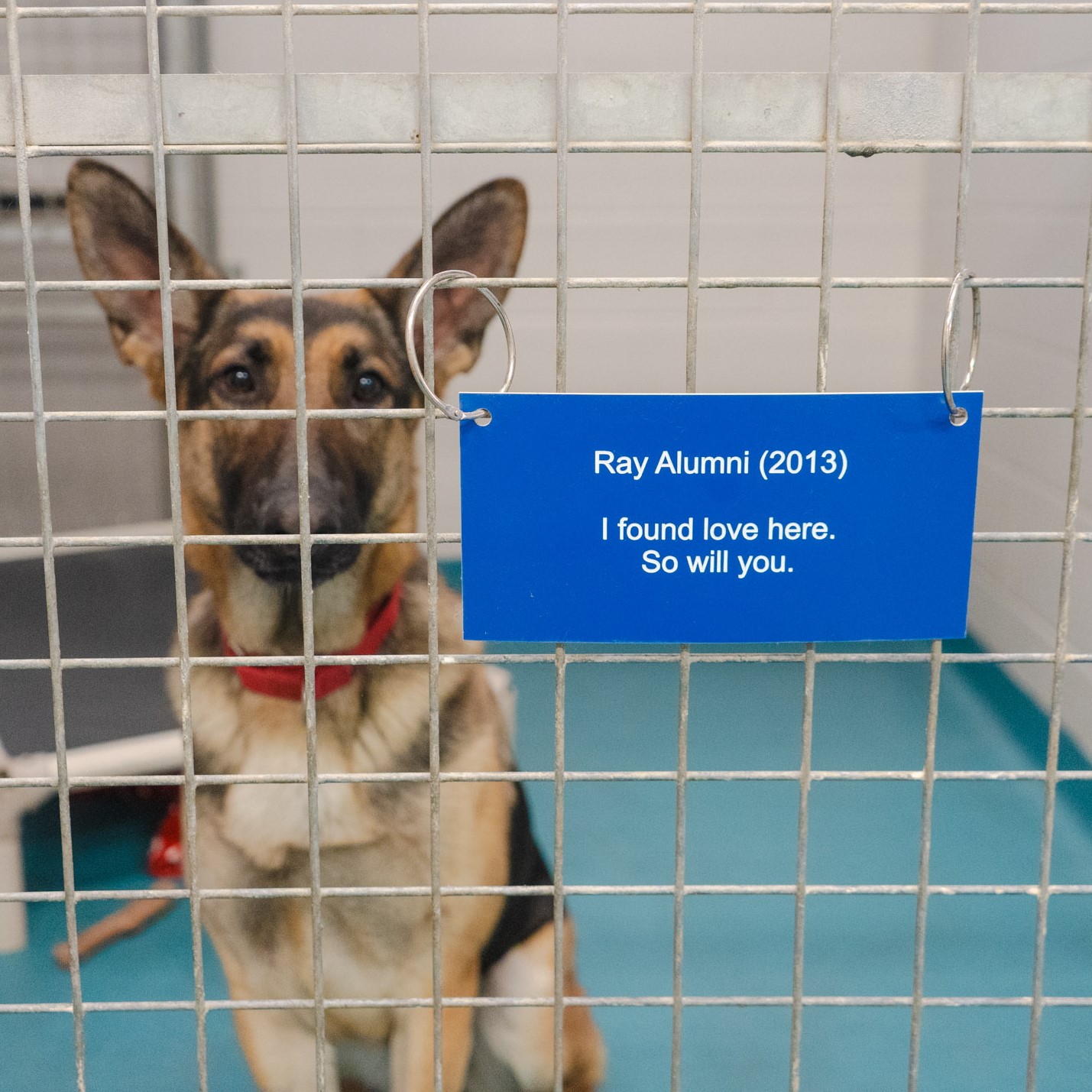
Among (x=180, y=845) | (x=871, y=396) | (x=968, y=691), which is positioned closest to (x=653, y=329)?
(x=871, y=396)

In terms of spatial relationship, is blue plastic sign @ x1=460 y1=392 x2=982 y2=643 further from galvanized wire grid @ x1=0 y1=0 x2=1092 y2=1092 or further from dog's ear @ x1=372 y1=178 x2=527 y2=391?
dog's ear @ x1=372 y1=178 x2=527 y2=391

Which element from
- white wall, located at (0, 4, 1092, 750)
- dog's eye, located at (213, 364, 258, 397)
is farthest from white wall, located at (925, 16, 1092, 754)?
dog's eye, located at (213, 364, 258, 397)

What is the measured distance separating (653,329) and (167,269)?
2.08 feet

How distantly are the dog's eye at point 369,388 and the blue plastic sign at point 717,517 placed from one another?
0.25 m

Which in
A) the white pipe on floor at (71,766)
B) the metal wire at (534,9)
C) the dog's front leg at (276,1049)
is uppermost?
the metal wire at (534,9)

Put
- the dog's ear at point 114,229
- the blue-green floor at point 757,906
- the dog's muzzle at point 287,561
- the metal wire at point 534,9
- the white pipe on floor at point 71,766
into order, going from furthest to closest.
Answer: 1. the white pipe on floor at point 71,766
2. the blue-green floor at point 757,906
3. the dog's muzzle at point 287,561
4. the dog's ear at point 114,229
5. the metal wire at point 534,9

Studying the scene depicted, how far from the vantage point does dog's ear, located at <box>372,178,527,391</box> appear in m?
0.88

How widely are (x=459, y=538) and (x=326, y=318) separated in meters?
0.30

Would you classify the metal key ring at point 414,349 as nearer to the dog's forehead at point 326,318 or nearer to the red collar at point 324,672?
the dog's forehead at point 326,318

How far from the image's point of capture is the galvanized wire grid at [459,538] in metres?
0.69

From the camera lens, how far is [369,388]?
937mm

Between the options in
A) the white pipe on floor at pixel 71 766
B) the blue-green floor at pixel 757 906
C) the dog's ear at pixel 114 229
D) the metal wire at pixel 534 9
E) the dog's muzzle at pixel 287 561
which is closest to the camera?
the metal wire at pixel 534 9

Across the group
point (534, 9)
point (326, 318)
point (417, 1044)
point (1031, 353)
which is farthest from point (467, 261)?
point (1031, 353)

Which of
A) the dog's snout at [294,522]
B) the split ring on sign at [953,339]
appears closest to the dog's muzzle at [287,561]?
the dog's snout at [294,522]
